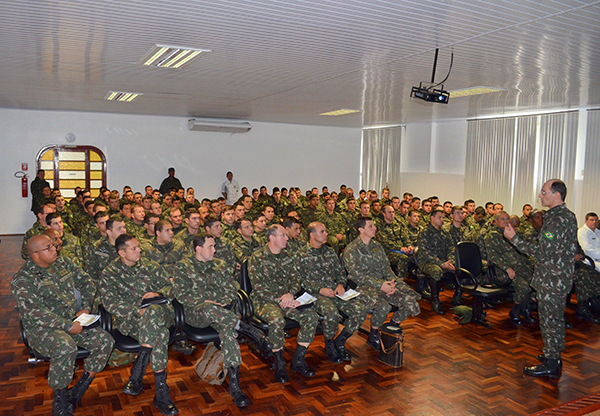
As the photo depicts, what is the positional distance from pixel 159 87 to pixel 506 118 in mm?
8119

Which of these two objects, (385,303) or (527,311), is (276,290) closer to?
(385,303)

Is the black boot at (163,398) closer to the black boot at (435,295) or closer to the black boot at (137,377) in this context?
the black boot at (137,377)

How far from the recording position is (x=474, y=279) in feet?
19.3

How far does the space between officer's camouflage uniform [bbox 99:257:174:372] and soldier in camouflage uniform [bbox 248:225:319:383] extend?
0.84m

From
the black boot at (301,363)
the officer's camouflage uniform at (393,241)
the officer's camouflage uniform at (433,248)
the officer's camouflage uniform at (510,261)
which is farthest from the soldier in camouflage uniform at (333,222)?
the black boot at (301,363)

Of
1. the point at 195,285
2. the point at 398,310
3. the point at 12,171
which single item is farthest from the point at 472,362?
the point at 12,171

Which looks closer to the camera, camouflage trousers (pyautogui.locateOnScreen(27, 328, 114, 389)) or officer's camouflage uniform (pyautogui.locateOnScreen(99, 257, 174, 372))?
camouflage trousers (pyautogui.locateOnScreen(27, 328, 114, 389))

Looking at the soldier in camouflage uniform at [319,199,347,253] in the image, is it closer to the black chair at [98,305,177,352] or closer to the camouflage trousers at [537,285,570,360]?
the camouflage trousers at [537,285,570,360]

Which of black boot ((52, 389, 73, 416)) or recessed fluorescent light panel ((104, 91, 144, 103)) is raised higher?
recessed fluorescent light panel ((104, 91, 144, 103))

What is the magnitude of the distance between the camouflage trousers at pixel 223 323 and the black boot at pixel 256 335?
0.26 metres

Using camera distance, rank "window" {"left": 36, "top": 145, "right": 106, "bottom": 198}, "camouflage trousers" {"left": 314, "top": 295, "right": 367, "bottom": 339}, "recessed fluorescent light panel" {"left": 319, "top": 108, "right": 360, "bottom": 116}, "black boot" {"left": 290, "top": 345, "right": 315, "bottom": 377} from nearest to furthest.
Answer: "black boot" {"left": 290, "top": 345, "right": 315, "bottom": 377} → "camouflage trousers" {"left": 314, "top": 295, "right": 367, "bottom": 339} → "recessed fluorescent light panel" {"left": 319, "top": 108, "right": 360, "bottom": 116} → "window" {"left": 36, "top": 145, "right": 106, "bottom": 198}

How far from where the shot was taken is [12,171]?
12258mm

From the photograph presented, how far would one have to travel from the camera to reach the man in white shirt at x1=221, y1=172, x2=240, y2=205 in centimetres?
1447

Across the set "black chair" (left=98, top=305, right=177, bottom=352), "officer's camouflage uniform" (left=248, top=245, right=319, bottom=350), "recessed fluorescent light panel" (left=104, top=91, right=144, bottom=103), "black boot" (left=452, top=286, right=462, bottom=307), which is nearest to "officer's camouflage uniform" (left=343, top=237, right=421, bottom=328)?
"officer's camouflage uniform" (left=248, top=245, right=319, bottom=350)
